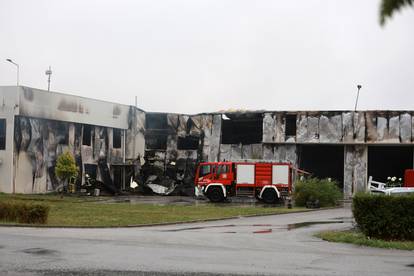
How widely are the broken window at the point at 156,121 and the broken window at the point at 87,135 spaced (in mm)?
5706

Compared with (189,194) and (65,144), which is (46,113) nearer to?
(65,144)

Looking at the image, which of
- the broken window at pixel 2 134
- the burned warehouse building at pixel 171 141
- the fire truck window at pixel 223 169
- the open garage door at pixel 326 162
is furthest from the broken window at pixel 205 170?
the open garage door at pixel 326 162

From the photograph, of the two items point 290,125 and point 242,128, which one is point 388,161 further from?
point 242,128

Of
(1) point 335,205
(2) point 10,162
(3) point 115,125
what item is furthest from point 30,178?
(1) point 335,205

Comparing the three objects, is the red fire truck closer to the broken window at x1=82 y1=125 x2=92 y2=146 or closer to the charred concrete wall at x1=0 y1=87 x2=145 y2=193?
the charred concrete wall at x1=0 y1=87 x2=145 y2=193

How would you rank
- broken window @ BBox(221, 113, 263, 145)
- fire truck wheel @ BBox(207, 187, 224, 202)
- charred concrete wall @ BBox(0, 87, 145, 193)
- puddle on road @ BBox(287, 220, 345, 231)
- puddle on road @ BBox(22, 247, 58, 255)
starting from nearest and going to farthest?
1. puddle on road @ BBox(22, 247, 58, 255)
2. puddle on road @ BBox(287, 220, 345, 231)
3. fire truck wheel @ BBox(207, 187, 224, 202)
4. charred concrete wall @ BBox(0, 87, 145, 193)
5. broken window @ BBox(221, 113, 263, 145)

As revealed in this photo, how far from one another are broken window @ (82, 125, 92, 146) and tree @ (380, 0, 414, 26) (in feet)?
141

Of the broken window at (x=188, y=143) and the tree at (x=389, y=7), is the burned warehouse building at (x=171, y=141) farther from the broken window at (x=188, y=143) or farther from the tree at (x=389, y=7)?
the tree at (x=389, y=7)

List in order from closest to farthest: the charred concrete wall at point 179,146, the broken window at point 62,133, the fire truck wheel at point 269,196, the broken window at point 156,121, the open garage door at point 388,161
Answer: the fire truck wheel at point 269,196 < the broken window at point 62,133 < the charred concrete wall at point 179,146 < the open garage door at point 388,161 < the broken window at point 156,121

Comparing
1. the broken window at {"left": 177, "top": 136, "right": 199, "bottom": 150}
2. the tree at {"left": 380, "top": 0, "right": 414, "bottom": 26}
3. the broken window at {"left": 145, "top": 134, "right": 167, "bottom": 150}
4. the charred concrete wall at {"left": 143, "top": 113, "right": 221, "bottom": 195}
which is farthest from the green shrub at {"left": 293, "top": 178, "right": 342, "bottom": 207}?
the tree at {"left": 380, "top": 0, "right": 414, "bottom": 26}

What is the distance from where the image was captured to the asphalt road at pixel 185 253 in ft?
35.3

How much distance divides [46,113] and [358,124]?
70.4 ft

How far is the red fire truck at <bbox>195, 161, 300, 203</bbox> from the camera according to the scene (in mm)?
37344

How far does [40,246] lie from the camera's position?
1367 centimetres
